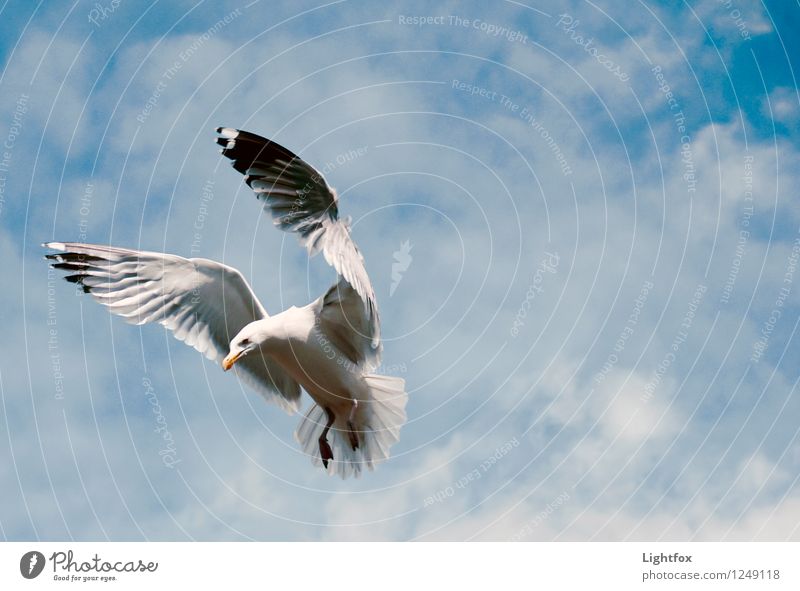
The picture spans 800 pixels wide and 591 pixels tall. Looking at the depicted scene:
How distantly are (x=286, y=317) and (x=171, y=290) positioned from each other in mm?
2048

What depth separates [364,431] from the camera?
13.3 meters

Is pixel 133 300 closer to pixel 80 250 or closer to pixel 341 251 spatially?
pixel 80 250

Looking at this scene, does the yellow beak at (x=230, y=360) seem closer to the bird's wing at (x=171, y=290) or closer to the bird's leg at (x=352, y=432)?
the bird's wing at (x=171, y=290)

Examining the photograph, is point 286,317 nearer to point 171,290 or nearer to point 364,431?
point 171,290

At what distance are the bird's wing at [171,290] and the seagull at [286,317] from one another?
0.05 feet

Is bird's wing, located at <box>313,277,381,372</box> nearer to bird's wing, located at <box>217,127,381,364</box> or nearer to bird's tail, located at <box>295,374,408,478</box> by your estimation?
bird's tail, located at <box>295,374,408,478</box>

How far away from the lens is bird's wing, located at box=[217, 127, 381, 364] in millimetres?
10766

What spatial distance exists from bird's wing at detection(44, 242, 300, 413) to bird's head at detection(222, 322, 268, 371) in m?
0.89

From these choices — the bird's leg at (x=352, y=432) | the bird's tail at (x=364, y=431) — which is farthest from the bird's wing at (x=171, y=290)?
the bird's leg at (x=352, y=432)

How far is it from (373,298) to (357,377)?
2134 millimetres

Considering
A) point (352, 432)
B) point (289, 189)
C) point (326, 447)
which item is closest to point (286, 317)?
point (289, 189)

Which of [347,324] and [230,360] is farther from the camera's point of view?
[347,324]

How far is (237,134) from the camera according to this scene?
10.9m

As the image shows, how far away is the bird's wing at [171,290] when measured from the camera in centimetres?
1280
